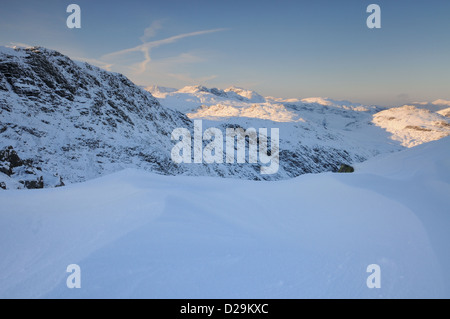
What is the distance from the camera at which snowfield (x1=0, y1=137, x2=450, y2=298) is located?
7.80 feet

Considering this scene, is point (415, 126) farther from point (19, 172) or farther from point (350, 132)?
point (19, 172)

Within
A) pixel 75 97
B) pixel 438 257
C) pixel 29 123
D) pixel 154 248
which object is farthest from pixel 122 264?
pixel 75 97

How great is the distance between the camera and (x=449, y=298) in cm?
227

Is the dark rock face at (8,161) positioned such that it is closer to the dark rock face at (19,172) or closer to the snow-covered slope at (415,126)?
the dark rock face at (19,172)

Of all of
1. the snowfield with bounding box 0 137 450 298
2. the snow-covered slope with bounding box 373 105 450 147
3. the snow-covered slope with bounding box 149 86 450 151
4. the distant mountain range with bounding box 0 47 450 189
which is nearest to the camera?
the snowfield with bounding box 0 137 450 298

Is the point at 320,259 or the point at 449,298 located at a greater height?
the point at 320,259

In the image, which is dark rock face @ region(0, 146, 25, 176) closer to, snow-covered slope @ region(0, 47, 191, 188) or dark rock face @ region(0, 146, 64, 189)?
dark rock face @ region(0, 146, 64, 189)

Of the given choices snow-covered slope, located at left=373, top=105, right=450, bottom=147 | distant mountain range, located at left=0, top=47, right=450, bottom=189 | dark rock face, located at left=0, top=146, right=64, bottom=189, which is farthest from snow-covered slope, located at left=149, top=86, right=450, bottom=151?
dark rock face, located at left=0, top=146, right=64, bottom=189

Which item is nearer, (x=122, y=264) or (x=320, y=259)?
(x=122, y=264)

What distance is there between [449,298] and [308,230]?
70.5 inches

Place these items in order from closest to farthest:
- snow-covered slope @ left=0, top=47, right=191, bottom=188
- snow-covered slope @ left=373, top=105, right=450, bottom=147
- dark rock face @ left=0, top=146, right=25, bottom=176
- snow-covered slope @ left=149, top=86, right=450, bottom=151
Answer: dark rock face @ left=0, top=146, right=25, bottom=176
snow-covered slope @ left=0, top=47, right=191, bottom=188
snow-covered slope @ left=149, top=86, right=450, bottom=151
snow-covered slope @ left=373, top=105, right=450, bottom=147

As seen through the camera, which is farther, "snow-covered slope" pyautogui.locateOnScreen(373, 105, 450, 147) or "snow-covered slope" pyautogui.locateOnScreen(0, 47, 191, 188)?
"snow-covered slope" pyautogui.locateOnScreen(373, 105, 450, 147)

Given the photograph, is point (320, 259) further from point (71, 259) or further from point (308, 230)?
point (71, 259)
